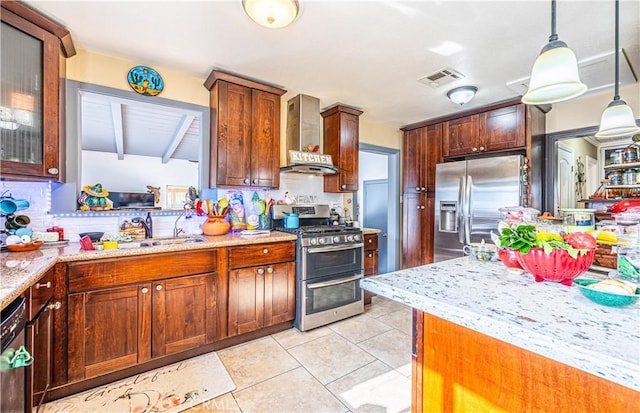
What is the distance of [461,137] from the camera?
12.4ft

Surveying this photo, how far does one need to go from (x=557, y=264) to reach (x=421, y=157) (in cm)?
345

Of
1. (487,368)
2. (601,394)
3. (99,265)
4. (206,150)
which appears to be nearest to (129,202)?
(206,150)

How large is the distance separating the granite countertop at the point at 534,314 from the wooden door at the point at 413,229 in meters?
3.03

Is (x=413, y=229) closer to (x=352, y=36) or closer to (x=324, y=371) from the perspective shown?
(x=324, y=371)

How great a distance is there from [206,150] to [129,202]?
151 centimetres

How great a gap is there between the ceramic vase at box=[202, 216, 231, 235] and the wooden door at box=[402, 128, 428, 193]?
2890 mm

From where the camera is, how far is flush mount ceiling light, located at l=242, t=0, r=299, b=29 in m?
1.66

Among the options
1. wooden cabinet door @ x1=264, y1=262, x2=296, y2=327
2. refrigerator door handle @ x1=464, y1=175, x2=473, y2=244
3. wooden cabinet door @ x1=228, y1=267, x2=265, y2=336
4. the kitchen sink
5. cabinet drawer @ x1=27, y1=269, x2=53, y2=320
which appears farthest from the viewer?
refrigerator door handle @ x1=464, y1=175, x2=473, y2=244

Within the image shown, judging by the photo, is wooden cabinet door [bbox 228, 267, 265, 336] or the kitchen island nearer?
the kitchen island

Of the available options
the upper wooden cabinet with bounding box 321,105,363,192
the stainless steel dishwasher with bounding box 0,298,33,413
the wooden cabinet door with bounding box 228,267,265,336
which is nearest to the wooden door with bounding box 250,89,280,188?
the upper wooden cabinet with bounding box 321,105,363,192

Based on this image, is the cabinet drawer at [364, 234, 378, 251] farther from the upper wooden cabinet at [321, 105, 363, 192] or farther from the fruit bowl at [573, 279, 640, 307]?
the fruit bowl at [573, 279, 640, 307]

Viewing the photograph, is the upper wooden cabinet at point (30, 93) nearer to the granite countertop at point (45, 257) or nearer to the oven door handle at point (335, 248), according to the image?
the granite countertop at point (45, 257)

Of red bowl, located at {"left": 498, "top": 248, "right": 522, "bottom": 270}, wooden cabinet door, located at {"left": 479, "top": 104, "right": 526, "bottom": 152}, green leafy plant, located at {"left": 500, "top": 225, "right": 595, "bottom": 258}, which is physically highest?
wooden cabinet door, located at {"left": 479, "top": 104, "right": 526, "bottom": 152}

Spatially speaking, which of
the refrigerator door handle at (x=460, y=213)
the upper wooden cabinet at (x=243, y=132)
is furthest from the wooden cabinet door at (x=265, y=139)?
the refrigerator door handle at (x=460, y=213)
